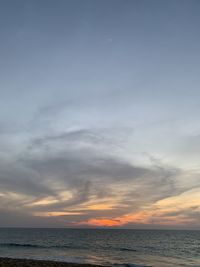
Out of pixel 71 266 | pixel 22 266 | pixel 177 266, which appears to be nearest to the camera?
pixel 22 266

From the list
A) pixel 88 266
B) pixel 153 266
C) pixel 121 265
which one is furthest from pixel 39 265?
pixel 153 266

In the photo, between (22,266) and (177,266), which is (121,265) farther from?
(22,266)

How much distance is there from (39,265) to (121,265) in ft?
50.6

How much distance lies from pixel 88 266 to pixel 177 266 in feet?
60.1

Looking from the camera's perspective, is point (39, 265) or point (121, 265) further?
point (121, 265)

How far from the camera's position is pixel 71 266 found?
110 ft

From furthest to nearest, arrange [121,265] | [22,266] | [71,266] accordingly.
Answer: [121,265] < [71,266] < [22,266]

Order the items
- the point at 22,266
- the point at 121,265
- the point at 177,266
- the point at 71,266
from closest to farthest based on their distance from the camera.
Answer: the point at 22,266
the point at 71,266
the point at 121,265
the point at 177,266

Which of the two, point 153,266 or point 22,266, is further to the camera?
point 153,266

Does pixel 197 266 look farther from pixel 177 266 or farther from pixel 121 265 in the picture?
pixel 121 265

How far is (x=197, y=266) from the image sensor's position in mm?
47000

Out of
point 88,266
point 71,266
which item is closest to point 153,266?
point 88,266

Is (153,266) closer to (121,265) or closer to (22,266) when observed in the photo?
(121,265)

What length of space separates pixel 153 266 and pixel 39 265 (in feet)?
63.9
